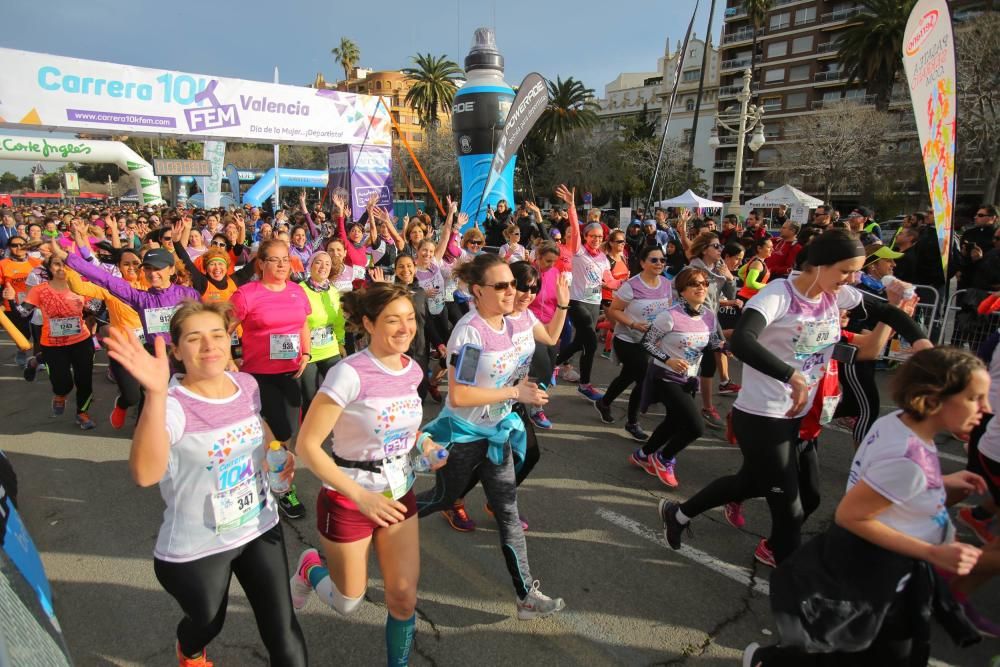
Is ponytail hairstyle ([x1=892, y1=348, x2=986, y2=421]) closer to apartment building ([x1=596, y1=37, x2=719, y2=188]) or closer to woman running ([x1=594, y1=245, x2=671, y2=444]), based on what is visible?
woman running ([x1=594, y1=245, x2=671, y2=444])

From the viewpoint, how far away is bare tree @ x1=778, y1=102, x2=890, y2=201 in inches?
1399

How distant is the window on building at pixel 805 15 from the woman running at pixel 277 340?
203 feet

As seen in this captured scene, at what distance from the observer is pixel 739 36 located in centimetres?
5631

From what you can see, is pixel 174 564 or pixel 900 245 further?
pixel 900 245

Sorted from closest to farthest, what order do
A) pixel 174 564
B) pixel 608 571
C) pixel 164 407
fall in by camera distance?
pixel 164 407 → pixel 174 564 → pixel 608 571

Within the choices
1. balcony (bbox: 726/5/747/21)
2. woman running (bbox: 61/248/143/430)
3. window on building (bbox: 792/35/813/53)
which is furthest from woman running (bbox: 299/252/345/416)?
balcony (bbox: 726/5/747/21)

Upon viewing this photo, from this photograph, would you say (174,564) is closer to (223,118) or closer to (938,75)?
(938,75)

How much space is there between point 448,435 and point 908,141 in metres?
45.8

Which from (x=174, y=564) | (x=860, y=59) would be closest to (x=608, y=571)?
(x=174, y=564)

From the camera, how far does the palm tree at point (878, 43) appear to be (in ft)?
113

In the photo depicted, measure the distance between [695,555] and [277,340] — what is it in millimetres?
3141

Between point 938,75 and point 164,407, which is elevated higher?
point 938,75

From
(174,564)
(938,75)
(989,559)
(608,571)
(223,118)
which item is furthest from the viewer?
(223,118)

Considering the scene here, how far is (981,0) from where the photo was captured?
127 ft
